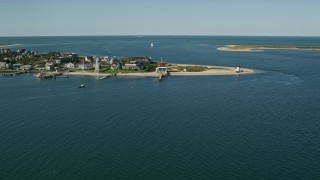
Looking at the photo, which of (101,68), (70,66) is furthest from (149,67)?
(70,66)

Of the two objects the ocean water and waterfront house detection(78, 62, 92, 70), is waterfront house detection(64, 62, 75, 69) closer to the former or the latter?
waterfront house detection(78, 62, 92, 70)

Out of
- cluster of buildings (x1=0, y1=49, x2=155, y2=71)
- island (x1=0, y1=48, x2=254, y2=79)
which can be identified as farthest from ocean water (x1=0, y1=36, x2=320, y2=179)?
cluster of buildings (x1=0, y1=49, x2=155, y2=71)

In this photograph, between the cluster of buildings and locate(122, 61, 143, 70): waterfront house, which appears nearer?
locate(122, 61, 143, 70): waterfront house

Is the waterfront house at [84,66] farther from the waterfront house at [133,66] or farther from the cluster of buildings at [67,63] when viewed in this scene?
the waterfront house at [133,66]

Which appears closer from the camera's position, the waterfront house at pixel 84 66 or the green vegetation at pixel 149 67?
the green vegetation at pixel 149 67

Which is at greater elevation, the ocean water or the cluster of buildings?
the cluster of buildings

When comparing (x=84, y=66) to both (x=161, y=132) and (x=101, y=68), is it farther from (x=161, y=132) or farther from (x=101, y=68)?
(x=161, y=132)

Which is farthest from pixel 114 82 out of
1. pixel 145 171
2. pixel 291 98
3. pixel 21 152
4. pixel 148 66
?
pixel 145 171

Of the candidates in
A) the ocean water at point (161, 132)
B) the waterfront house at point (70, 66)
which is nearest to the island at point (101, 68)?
the waterfront house at point (70, 66)

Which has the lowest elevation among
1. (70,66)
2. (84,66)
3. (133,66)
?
(70,66)
